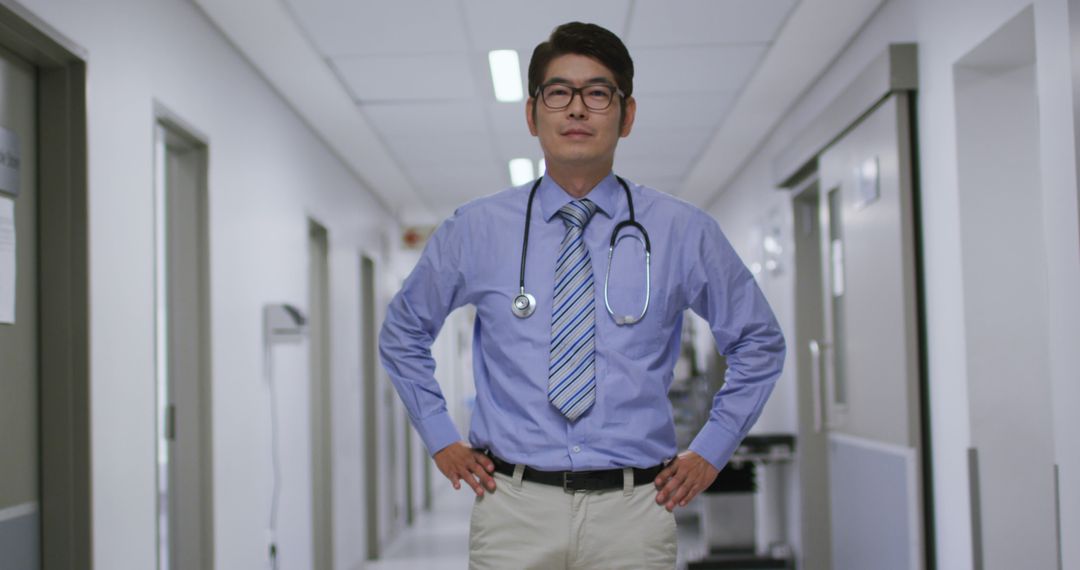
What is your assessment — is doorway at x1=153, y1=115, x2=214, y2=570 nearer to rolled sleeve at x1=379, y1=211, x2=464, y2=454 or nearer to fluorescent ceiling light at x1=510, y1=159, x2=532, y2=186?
rolled sleeve at x1=379, y1=211, x2=464, y2=454

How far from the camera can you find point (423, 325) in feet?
5.72

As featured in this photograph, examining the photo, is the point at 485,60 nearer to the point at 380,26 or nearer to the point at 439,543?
the point at 380,26

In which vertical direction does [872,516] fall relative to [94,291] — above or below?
below

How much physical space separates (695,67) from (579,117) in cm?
299

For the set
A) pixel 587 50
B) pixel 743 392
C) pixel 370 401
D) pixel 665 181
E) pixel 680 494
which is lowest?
pixel 370 401

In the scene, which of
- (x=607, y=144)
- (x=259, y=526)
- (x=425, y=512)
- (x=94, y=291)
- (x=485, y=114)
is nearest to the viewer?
(x=607, y=144)

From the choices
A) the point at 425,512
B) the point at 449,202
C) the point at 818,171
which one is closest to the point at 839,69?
the point at 818,171

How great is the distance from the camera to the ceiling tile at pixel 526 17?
3.66 meters

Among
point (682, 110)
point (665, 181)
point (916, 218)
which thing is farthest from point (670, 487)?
point (665, 181)

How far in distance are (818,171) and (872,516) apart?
65.5 inches

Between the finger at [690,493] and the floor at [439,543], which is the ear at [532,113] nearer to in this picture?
the finger at [690,493]

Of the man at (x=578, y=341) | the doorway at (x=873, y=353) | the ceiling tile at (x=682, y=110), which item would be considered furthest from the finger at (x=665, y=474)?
the ceiling tile at (x=682, y=110)

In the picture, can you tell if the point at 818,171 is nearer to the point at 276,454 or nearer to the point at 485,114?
the point at 485,114

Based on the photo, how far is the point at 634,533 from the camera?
1530 millimetres
